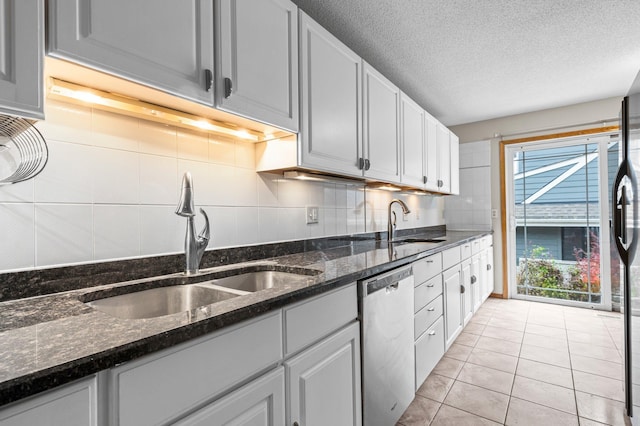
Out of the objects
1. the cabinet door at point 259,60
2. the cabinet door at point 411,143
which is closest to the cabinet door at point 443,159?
the cabinet door at point 411,143

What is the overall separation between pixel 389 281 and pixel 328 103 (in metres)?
0.99

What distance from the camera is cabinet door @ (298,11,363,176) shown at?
161 centimetres

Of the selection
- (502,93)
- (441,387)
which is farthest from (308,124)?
(502,93)

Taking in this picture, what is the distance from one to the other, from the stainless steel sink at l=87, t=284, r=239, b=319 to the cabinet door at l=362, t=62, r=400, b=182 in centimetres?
124

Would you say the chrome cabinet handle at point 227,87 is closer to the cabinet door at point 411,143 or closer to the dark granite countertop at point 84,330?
the dark granite countertop at point 84,330

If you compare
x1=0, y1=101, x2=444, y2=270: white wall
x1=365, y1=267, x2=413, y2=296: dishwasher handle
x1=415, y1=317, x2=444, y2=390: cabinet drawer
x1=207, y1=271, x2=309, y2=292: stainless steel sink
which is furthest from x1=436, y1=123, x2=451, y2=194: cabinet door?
x1=207, y1=271, x2=309, y2=292: stainless steel sink

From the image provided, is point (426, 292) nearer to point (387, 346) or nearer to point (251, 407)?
point (387, 346)

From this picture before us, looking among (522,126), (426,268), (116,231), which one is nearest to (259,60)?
(116,231)

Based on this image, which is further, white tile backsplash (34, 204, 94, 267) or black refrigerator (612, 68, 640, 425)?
black refrigerator (612, 68, 640, 425)

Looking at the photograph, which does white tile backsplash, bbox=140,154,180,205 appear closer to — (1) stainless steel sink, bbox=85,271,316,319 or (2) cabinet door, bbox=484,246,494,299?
(1) stainless steel sink, bbox=85,271,316,319

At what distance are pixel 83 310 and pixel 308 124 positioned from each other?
1.18 m

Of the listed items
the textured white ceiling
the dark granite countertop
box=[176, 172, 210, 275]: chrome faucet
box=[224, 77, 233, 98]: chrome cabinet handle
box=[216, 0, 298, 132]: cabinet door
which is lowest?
the dark granite countertop

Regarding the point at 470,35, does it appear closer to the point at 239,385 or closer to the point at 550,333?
the point at 239,385

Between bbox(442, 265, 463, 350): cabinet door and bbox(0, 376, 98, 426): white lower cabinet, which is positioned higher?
bbox(0, 376, 98, 426): white lower cabinet
